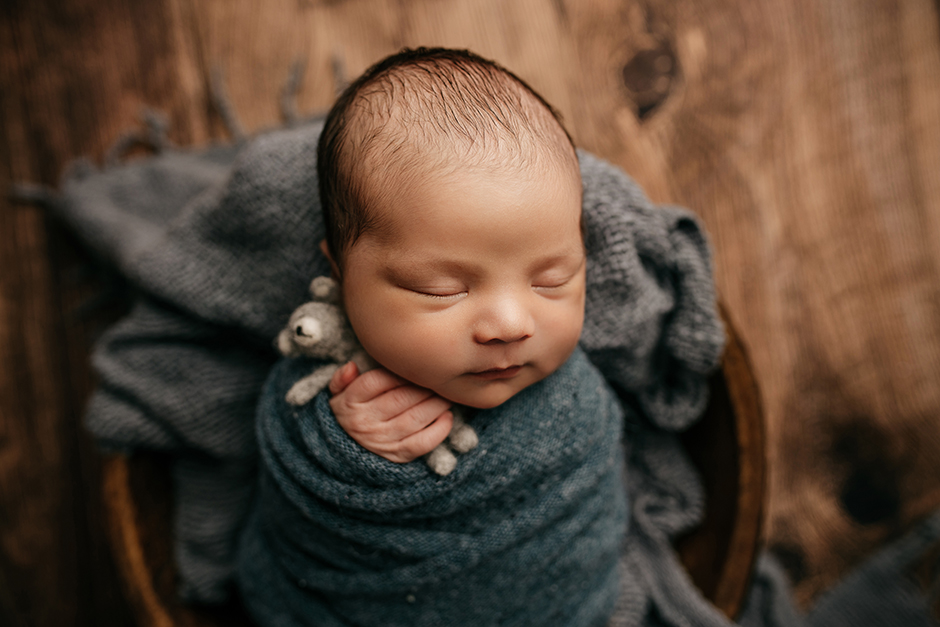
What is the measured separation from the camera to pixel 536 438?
67 cm

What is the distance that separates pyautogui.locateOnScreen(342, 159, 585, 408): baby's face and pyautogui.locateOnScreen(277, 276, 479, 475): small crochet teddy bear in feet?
0.16

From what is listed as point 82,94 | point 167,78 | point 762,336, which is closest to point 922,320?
point 762,336

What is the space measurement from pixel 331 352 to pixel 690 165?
2.62 feet

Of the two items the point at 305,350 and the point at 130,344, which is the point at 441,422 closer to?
the point at 305,350

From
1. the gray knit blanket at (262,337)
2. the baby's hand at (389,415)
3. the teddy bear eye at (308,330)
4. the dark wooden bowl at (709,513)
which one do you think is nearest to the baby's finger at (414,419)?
the baby's hand at (389,415)

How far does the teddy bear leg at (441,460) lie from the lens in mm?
640

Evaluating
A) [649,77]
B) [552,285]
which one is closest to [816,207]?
[649,77]

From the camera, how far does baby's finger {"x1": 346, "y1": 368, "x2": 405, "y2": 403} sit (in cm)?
64

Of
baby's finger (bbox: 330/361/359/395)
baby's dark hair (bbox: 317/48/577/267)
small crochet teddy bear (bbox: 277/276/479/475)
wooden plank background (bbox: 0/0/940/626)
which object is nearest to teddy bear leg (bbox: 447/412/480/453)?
small crochet teddy bear (bbox: 277/276/479/475)

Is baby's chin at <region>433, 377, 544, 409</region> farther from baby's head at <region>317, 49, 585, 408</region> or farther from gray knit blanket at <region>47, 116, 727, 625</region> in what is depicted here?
gray knit blanket at <region>47, 116, 727, 625</region>

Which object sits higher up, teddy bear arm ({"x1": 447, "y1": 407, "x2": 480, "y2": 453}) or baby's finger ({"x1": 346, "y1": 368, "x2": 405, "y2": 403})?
baby's finger ({"x1": 346, "y1": 368, "x2": 405, "y2": 403})

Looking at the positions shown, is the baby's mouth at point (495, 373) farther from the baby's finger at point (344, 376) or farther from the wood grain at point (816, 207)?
the wood grain at point (816, 207)

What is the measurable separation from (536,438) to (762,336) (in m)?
0.66

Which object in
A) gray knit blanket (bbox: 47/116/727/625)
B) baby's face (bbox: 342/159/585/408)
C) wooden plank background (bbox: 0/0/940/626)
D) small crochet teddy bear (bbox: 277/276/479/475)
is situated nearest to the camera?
baby's face (bbox: 342/159/585/408)
